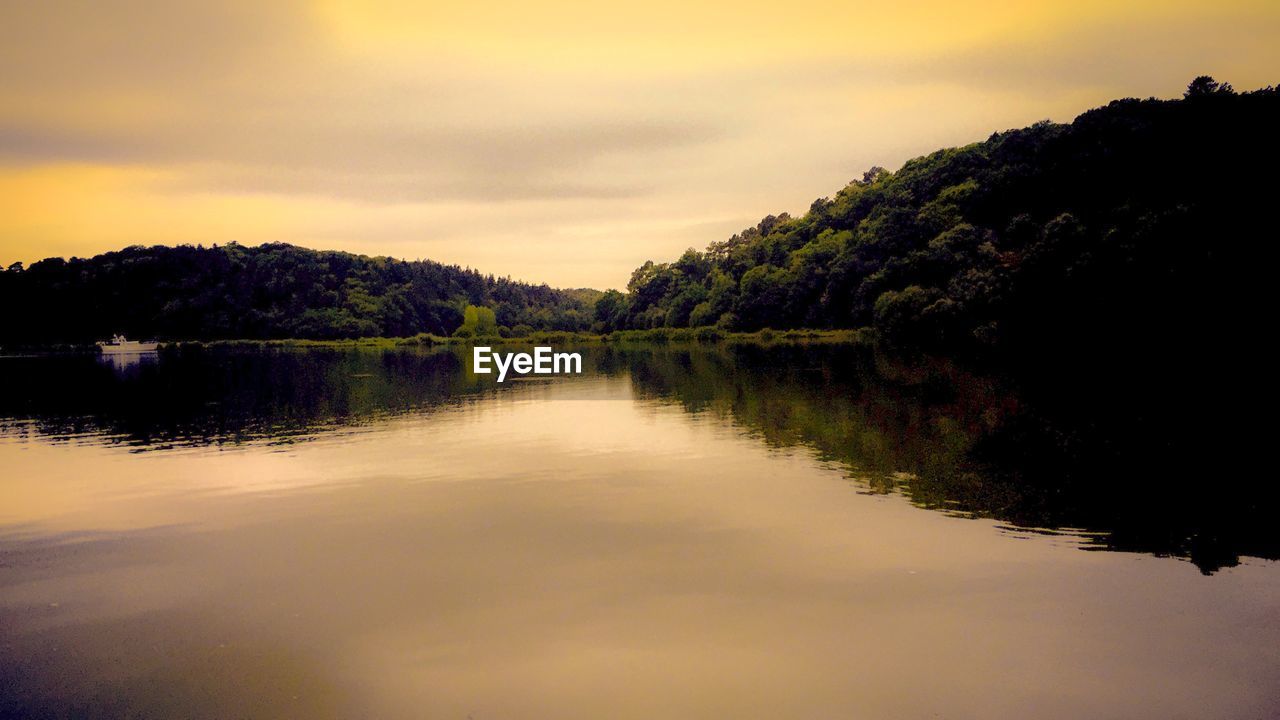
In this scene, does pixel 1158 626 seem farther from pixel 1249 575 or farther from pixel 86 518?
pixel 86 518

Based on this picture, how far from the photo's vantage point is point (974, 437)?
87.0 feet

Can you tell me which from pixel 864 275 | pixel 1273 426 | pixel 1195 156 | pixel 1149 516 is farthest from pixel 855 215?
pixel 1149 516

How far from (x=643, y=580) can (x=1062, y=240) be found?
65103 mm

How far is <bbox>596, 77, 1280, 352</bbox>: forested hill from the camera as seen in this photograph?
162ft

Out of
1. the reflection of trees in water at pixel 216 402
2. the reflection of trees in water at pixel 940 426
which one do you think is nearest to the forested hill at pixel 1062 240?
the reflection of trees in water at pixel 940 426

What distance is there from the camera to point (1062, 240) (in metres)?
66.2

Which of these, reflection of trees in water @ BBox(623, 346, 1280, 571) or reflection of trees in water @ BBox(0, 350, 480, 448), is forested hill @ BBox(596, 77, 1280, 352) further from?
reflection of trees in water @ BBox(0, 350, 480, 448)

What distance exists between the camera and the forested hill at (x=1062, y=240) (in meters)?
49.2

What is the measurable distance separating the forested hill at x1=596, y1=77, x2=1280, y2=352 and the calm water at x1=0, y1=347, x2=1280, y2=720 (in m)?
29.4

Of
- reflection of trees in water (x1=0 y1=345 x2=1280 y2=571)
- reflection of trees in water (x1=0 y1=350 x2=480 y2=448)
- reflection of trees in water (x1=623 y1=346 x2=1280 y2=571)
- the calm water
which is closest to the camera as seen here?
the calm water

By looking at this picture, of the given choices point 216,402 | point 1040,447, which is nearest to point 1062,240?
point 1040,447

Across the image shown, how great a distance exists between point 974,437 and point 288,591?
70.9 feet

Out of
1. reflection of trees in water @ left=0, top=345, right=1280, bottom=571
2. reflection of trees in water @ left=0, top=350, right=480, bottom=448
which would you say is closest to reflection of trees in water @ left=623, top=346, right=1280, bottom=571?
reflection of trees in water @ left=0, top=345, right=1280, bottom=571

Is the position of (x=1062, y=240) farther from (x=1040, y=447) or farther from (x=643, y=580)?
(x=643, y=580)
